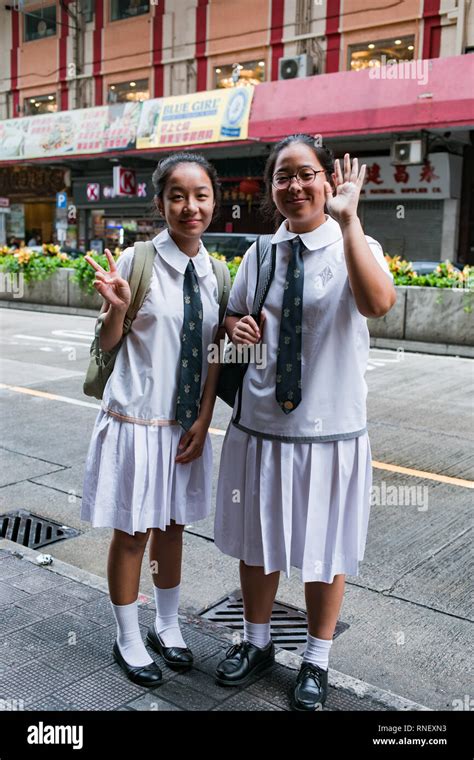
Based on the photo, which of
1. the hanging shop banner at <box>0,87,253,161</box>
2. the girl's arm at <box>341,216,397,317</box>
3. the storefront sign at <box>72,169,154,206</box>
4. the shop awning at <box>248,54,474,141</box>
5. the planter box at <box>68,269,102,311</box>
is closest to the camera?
the girl's arm at <box>341,216,397,317</box>

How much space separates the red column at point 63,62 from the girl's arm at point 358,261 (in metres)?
25.0

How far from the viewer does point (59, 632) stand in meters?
3.05

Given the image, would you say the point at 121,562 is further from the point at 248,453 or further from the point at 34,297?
the point at 34,297

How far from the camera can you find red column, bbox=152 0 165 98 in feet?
73.7

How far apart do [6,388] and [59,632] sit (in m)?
5.59

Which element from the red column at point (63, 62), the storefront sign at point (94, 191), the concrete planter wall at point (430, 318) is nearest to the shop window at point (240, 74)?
the storefront sign at point (94, 191)

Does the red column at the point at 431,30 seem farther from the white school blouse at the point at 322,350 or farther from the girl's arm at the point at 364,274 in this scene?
the girl's arm at the point at 364,274

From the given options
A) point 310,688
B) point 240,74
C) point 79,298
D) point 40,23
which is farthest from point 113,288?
point 40,23

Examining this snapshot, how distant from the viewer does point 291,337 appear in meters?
2.48

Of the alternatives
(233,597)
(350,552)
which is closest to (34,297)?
(233,597)

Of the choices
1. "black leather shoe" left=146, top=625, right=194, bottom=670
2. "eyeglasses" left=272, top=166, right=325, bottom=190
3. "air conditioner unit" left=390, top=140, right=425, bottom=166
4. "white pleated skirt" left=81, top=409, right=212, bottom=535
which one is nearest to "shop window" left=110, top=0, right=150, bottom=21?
"air conditioner unit" left=390, top=140, right=425, bottom=166

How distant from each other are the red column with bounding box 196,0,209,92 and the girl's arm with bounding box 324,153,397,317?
20.7m

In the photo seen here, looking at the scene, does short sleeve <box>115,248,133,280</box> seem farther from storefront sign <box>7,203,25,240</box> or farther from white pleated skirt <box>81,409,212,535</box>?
storefront sign <box>7,203,25,240</box>
